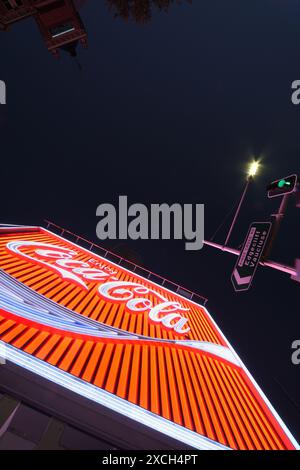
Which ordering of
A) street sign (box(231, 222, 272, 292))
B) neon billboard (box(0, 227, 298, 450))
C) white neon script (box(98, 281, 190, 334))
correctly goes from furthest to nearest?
white neon script (box(98, 281, 190, 334)) < street sign (box(231, 222, 272, 292)) < neon billboard (box(0, 227, 298, 450))

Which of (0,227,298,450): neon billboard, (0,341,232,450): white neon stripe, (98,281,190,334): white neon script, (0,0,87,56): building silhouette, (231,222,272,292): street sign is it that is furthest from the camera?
(0,0,87,56): building silhouette

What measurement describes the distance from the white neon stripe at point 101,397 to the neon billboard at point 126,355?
0.01m

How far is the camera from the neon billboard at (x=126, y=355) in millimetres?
2953

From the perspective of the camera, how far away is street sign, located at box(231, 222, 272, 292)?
6.39 meters

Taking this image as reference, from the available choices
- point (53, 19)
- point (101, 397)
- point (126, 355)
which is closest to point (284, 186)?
point (126, 355)

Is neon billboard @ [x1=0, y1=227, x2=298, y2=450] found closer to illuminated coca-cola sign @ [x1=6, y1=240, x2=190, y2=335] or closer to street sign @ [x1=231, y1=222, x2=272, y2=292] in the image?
illuminated coca-cola sign @ [x1=6, y1=240, x2=190, y2=335]

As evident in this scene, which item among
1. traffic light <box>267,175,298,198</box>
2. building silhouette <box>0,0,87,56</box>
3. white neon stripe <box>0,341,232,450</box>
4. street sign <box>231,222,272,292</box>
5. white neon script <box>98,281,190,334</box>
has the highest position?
building silhouette <box>0,0,87,56</box>

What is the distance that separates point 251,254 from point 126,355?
4036 mm

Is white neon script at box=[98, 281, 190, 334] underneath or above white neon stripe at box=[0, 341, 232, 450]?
underneath

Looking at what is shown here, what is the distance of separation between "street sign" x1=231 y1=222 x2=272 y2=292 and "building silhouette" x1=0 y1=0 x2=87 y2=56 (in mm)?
13037

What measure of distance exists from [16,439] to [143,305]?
16.2 ft

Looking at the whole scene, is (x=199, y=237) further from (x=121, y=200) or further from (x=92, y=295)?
(x=92, y=295)

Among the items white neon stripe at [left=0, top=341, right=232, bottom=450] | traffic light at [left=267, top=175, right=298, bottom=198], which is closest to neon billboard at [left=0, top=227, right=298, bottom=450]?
white neon stripe at [left=0, top=341, right=232, bottom=450]

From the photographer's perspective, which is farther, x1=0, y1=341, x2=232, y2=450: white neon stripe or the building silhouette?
the building silhouette
